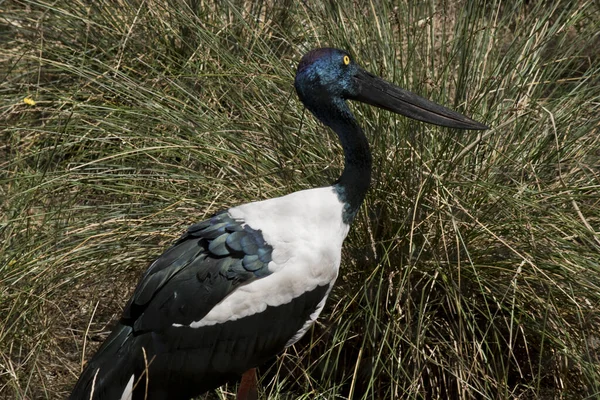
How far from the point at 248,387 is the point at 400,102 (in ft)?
4.02

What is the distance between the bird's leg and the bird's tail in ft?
1.63

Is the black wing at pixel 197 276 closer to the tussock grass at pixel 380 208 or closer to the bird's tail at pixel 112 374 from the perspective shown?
the bird's tail at pixel 112 374

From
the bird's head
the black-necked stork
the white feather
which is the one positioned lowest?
the white feather

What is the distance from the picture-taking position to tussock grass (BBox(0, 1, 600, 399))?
403 centimetres

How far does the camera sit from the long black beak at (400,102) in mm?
4031

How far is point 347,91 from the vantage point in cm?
402

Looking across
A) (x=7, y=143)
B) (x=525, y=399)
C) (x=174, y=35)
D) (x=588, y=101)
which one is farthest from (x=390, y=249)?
(x=7, y=143)

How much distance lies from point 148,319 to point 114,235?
92cm

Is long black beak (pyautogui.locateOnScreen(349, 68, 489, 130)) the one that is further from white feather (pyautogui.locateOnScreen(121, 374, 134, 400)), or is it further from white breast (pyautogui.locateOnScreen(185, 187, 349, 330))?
white feather (pyautogui.locateOnScreen(121, 374, 134, 400))

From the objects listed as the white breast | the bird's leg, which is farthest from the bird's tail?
the bird's leg

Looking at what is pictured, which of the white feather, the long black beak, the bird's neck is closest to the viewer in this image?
the white feather

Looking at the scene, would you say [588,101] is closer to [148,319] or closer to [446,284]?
[446,284]

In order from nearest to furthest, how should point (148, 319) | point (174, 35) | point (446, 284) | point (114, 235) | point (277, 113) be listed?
point (148, 319), point (446, 284), point (114, 235), point (277, 113), point (174, 35)

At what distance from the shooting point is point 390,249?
412 cm
